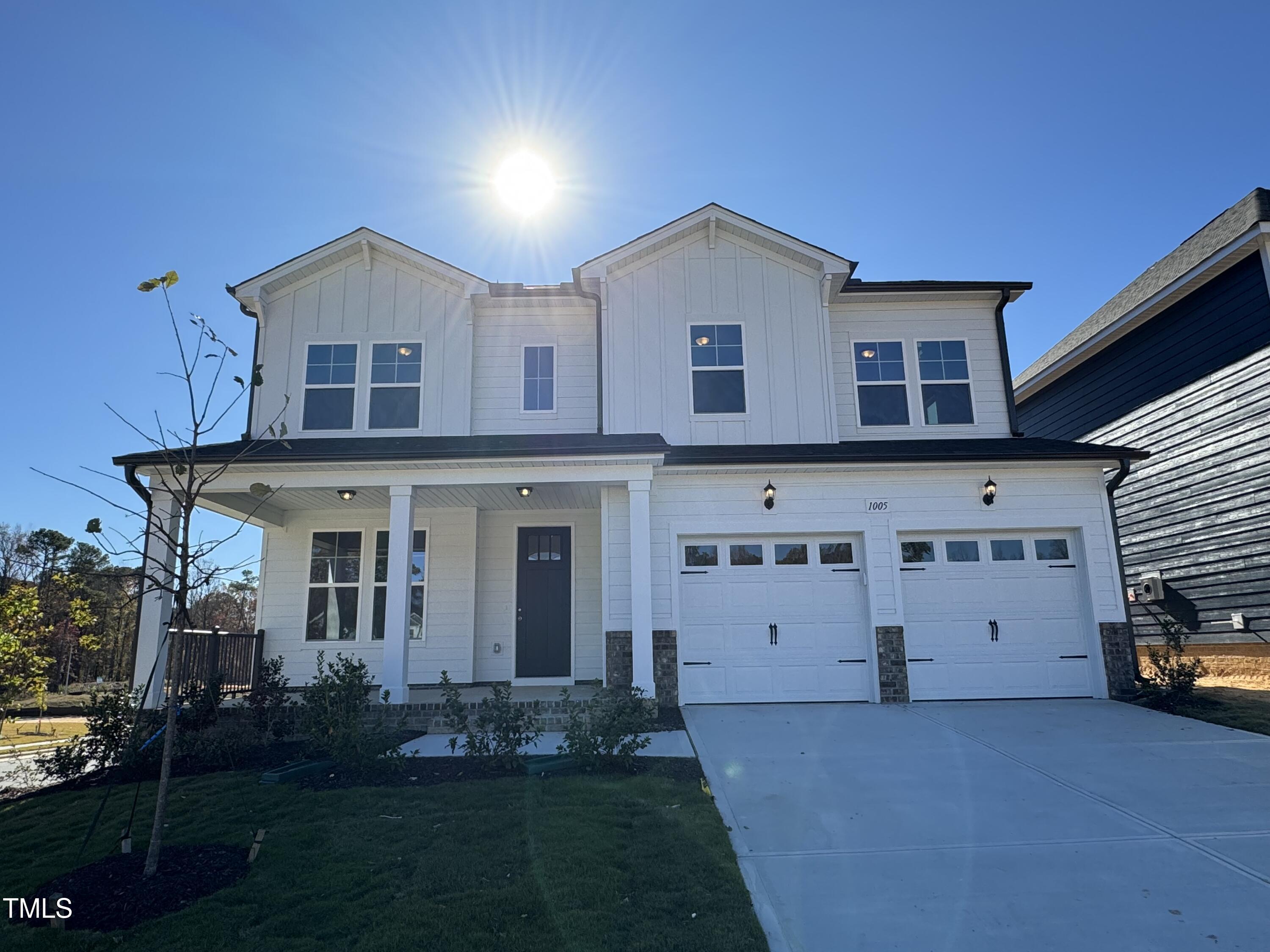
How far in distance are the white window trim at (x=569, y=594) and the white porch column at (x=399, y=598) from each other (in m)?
2.09

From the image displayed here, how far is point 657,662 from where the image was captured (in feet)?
29.1

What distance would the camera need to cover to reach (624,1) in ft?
29.5

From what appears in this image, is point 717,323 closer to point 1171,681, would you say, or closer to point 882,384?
point 882,384

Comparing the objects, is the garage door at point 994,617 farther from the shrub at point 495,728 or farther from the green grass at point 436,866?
the shrub at point 495,728

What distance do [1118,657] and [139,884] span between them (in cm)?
1025

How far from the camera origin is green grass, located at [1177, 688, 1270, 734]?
7328 mm

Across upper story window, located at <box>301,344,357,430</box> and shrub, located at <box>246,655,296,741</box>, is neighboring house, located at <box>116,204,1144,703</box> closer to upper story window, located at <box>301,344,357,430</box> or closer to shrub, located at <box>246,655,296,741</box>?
upper story window, located at <box>301,344,357,430</box>

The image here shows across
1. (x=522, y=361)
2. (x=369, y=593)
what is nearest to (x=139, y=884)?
(x=369, y=593)

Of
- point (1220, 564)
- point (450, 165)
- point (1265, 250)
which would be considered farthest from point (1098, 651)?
point (450, 165)

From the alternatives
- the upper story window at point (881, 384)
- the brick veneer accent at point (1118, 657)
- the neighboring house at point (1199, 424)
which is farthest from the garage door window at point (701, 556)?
the neighboring house at point (1199, 424)

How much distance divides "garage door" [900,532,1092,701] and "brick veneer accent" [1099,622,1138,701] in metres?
0.21

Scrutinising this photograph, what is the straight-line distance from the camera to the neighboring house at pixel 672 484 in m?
9.05

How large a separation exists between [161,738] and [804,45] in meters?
11.0

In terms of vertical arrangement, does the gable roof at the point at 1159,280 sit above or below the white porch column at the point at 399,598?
above
